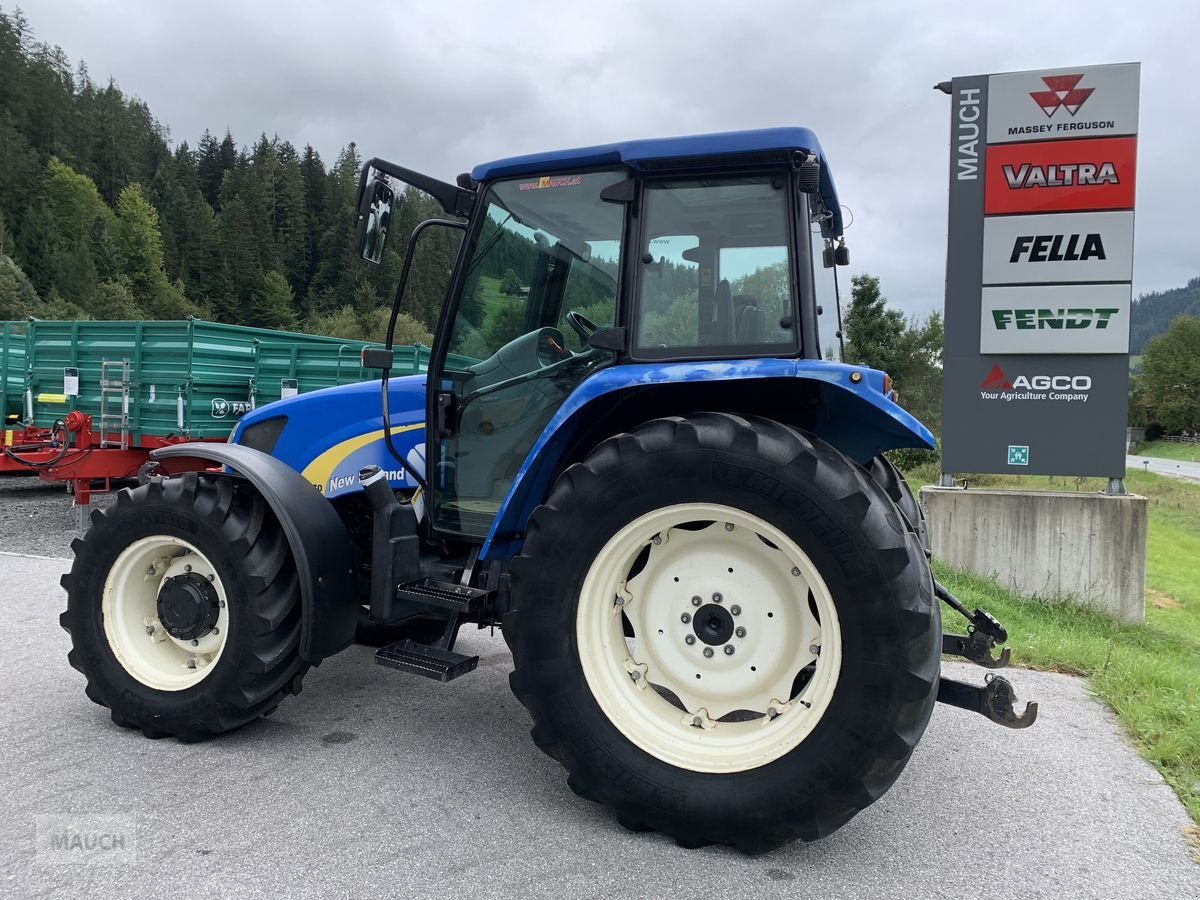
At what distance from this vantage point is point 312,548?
321 cm

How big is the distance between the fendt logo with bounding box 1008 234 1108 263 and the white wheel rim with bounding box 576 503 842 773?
5566 mm

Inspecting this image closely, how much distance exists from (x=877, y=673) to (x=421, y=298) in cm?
234

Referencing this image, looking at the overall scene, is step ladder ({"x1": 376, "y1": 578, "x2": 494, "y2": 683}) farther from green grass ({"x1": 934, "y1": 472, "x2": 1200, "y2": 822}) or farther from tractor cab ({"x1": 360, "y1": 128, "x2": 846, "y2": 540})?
green grass ({"x1": 934, "y1": 472, "x2": 1200, "y2": 822})

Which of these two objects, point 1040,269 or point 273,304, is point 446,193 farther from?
point 273,304

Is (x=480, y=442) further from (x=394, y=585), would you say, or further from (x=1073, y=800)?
(x=1073, y=800)

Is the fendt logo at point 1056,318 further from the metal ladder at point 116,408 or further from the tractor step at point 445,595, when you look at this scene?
the metal ladder at point 116,408

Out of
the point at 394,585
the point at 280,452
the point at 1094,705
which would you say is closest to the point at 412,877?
the point at 394,585

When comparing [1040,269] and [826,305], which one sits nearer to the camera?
[826,305]

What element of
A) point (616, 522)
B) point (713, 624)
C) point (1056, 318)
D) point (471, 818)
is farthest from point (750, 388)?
point (1056, 318)

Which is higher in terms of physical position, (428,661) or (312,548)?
(312,548)

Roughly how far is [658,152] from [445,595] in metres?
1.82

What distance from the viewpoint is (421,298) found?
3.52 metres

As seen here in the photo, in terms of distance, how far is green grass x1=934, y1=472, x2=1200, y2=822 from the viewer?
11.1 ft

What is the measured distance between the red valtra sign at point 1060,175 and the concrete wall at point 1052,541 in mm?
2417
